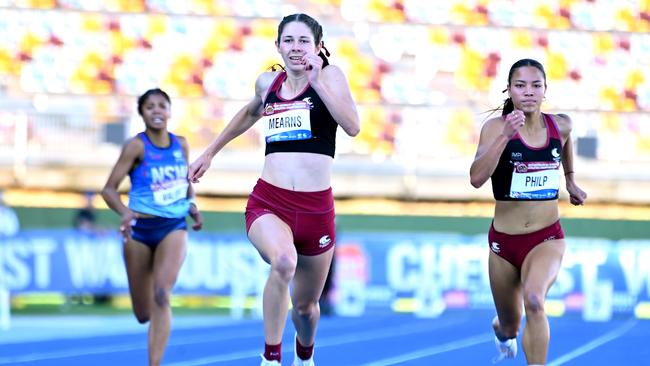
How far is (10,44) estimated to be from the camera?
818 inches

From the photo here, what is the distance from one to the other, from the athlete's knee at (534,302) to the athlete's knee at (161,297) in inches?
91.0

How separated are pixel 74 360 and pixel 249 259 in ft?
19.6

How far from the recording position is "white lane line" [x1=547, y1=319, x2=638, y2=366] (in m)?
10.2

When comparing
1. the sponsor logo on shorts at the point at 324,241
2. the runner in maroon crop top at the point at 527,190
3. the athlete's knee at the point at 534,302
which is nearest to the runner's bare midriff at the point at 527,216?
the runner in maroon crop top at the point at 527,190

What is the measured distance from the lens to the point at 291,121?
21.5ft

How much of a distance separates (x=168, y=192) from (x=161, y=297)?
2.94 ft

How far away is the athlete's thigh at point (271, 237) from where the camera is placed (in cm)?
639

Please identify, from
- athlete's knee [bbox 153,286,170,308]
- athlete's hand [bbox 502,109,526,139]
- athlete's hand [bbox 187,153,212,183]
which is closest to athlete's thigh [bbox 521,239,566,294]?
athlete's hand [bbox 502,109,526,139]

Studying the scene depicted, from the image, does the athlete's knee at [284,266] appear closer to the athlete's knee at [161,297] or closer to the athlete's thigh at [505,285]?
the athlete's thigh at [505,285]

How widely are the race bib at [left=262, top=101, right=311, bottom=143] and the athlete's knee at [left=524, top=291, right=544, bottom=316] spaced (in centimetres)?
147

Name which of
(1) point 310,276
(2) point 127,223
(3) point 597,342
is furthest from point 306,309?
(3) point 597,342

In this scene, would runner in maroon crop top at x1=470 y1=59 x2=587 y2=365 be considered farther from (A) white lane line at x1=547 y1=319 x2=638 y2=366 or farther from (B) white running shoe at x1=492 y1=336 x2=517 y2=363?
(A) white lane line at x1=547 y1=319 x2=638 y2=366

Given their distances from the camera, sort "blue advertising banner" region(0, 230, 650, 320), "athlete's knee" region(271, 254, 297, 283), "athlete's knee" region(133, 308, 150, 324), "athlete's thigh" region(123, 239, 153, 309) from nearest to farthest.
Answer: "athlete's knee" region(271, 254, 297, 283) → "athlete's thigh" region(123, 239, 153, 309) → "athlete's knee" region(133, 308, 150, 324) → "blue advertising banner" region(0, 230, 650, 320)

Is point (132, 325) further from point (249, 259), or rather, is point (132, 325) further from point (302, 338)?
point (302, 338)
